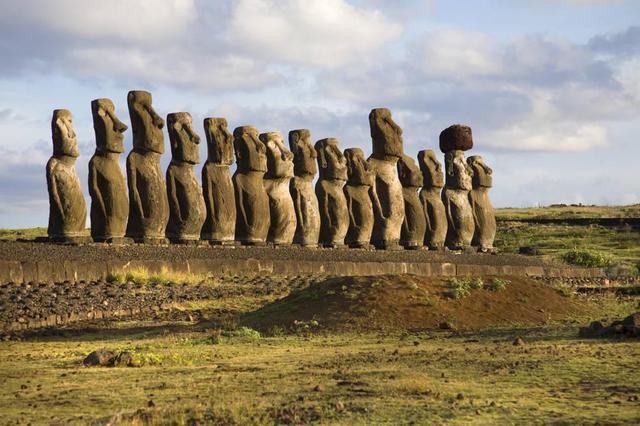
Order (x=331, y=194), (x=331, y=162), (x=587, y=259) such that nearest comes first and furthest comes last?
Answer: 1. (x=331, y=194)
2. (x=331, y=162)
3. (x=587, y=259)

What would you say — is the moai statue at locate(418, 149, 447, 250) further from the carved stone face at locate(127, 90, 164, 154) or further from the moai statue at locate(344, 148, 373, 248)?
the carved stone face at locate(127, 90, 164, 154)

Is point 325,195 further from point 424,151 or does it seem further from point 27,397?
point 27,397

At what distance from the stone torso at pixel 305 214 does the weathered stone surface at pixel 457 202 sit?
7221mm

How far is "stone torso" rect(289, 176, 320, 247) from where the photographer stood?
26.8m

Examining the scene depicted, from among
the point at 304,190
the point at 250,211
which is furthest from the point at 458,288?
the point at 304,190

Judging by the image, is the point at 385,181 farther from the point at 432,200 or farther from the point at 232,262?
the point at 232,262

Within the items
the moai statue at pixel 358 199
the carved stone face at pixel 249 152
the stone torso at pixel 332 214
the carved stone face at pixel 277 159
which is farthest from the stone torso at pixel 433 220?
the carved stone face at pixel 249 152

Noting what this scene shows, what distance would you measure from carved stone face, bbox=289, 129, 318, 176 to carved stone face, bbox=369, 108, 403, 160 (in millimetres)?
3194

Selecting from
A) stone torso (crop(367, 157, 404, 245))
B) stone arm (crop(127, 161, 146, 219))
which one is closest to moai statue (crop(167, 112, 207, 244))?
stone arm (crop(127, 161, 146, 219))

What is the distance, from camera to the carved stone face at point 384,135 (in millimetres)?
30484

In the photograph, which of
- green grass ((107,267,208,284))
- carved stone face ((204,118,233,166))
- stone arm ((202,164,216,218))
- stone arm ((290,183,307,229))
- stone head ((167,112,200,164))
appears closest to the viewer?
green grass ((107,267,208,284))

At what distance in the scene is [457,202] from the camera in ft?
111

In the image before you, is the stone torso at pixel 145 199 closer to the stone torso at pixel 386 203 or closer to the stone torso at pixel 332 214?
the stone torso at pixel 332 214

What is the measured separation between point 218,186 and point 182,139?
128 centimetres
